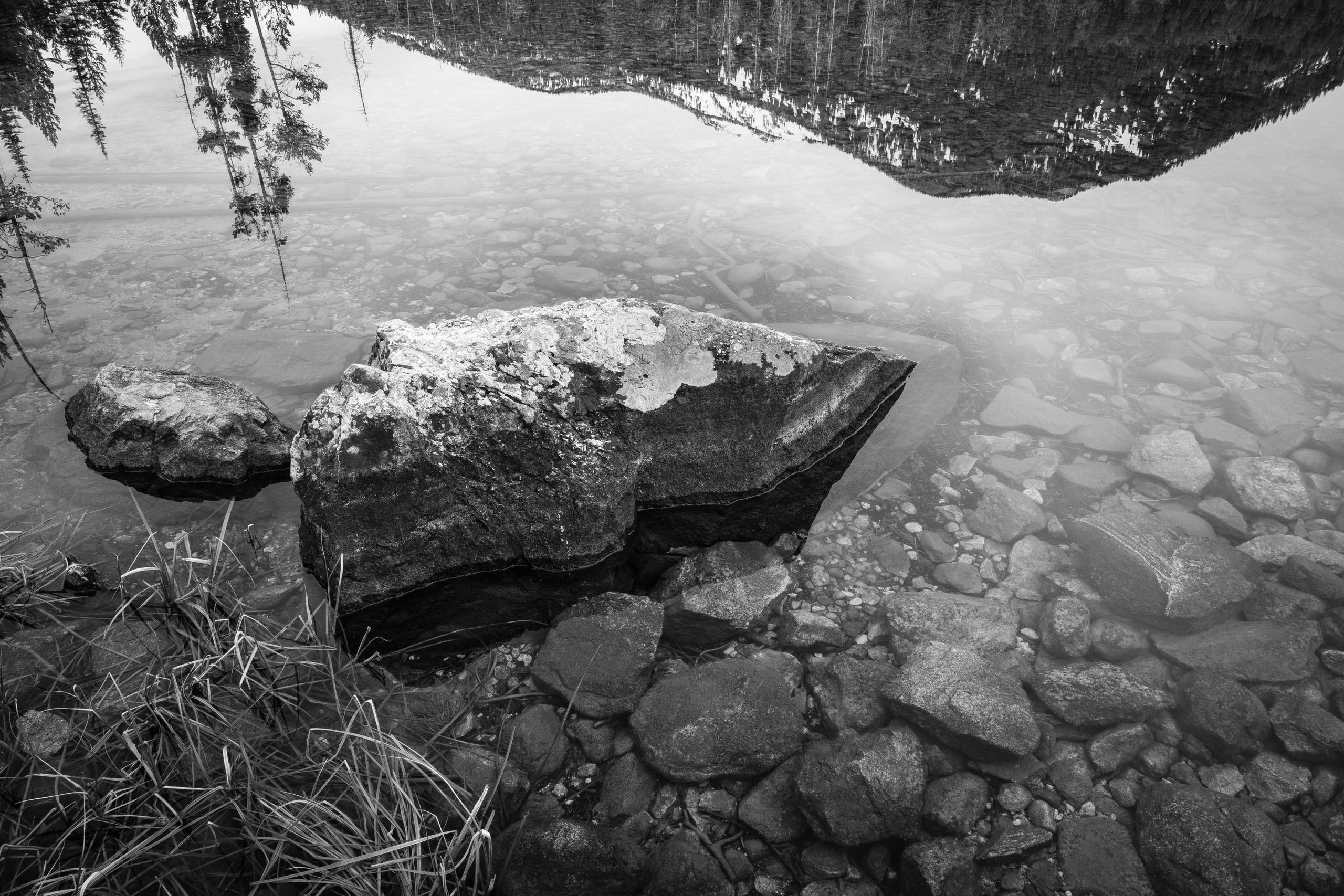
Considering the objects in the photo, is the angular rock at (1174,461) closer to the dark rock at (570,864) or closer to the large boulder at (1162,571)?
the large boulder at (1162,571)

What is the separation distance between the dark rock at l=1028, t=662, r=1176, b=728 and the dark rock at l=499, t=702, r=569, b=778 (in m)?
1.69

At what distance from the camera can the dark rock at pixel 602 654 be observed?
8.04 ft

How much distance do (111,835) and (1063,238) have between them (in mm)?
6241

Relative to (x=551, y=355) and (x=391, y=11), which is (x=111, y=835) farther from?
(x=391, y=11)

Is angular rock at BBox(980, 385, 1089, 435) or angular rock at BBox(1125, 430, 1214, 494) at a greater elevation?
angular rock at BBox(980, 385, 1089, 435)

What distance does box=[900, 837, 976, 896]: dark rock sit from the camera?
1911 millimetres

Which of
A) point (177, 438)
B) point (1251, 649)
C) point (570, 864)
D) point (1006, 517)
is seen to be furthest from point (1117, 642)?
point (177, 438)

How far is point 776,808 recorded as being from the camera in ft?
7.02

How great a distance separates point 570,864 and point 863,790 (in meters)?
0.88

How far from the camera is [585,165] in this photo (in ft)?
21.0

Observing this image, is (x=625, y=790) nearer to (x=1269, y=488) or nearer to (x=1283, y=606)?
(x=1283, y=606)

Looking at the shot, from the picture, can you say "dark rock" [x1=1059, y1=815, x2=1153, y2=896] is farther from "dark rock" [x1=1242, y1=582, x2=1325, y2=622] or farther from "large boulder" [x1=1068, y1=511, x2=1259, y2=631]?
"dark rock" [x1=1242, y1=582, x2=1325, y2=622]

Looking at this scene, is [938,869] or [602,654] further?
[602,654]

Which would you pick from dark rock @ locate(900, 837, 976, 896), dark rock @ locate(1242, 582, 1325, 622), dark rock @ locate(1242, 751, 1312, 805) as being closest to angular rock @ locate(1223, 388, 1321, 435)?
dark rock @ locate(1242, 582, 1325, 622)
